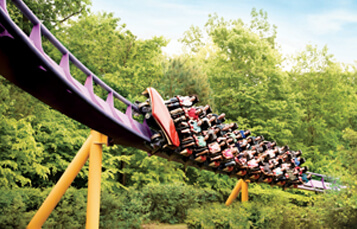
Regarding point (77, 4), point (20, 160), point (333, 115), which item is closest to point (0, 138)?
point (20, 160)

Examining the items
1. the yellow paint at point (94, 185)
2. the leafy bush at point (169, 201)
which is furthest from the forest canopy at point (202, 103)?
the yellow paint at point (94, 185)

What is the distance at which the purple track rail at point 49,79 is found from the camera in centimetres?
439

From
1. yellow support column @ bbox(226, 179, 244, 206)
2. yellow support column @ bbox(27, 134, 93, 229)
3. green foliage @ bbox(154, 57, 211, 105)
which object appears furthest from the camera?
green foliage @ bbox(154, 57, 211, 105)

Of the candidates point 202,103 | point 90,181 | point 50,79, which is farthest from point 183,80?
point 50,79

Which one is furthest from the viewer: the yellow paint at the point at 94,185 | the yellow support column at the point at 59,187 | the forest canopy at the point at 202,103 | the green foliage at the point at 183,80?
the green foliage at the point at 183,80

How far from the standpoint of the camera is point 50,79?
Answer: 203 inches

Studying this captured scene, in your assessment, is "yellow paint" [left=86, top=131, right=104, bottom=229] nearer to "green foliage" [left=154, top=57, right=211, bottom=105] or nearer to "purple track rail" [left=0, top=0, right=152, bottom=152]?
"purple track rail" [left=0, top=0, right=152, bottom=152]

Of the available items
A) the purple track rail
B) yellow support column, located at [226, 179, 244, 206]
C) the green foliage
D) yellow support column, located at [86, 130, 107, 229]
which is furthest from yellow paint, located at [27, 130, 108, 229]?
the green foliage

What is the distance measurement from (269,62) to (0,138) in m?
19.4

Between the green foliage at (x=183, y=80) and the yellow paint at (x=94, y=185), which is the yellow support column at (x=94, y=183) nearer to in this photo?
the yellow paint at (x=94, y=185)

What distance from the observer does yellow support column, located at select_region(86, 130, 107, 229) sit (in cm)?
721

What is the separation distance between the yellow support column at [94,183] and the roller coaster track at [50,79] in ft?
1.39

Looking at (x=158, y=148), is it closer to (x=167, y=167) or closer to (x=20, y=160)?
(x=20, y=160)

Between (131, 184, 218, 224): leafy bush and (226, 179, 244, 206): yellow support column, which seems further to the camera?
(131, 184, 218, 224): leafy bush
